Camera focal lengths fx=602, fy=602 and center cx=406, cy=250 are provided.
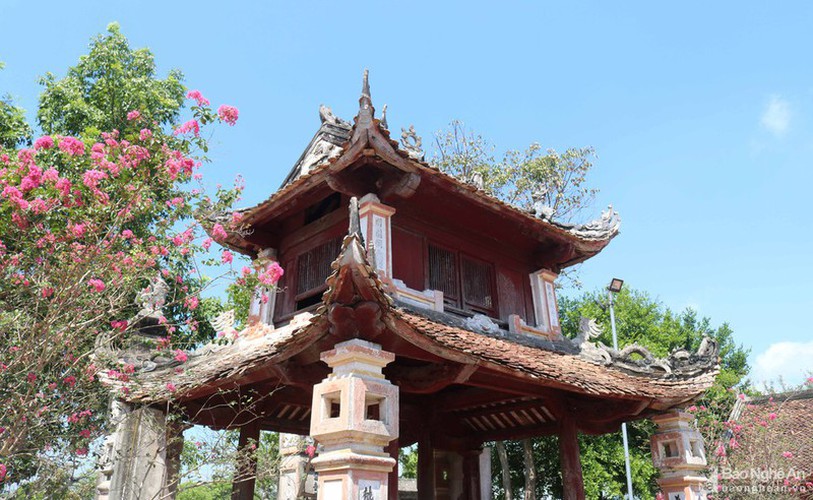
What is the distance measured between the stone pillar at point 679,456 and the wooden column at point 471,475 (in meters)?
3.06

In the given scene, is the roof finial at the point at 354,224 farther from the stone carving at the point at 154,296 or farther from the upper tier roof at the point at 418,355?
the stone carving at the point at 154,296

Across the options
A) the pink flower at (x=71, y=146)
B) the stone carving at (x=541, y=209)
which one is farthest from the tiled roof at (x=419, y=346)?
the pink flower at (x=71, y=146)

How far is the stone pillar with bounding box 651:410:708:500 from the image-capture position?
8.74 meters

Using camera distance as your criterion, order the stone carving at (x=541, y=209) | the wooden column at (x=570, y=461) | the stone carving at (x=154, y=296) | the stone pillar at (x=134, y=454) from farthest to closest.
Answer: the stone carving at (x=541, y=209), the wooden column at (x=570, y=461), the stone carving at (x=154, y=296), the stone pillar at (x=134, y=454)

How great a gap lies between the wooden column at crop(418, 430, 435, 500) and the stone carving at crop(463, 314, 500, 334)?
205 centimetres

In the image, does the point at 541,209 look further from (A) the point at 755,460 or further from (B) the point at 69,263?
(A) the point at 755,460

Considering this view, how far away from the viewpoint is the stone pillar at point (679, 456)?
8742 millimetres

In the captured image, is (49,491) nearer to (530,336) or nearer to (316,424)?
(316,424)

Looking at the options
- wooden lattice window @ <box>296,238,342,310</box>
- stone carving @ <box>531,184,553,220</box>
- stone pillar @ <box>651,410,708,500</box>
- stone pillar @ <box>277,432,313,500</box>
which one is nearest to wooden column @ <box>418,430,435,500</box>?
wooden lattice window @ <box>296,238,342,310</box>

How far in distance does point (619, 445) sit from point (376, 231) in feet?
51.0

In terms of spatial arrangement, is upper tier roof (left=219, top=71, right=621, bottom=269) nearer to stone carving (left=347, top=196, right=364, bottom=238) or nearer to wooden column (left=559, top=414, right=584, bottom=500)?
stone carving (left=347, top=196, right=364, bottom=238)

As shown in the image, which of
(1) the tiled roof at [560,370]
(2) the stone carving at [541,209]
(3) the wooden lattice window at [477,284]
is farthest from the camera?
(2) the stone carving at [541,209]

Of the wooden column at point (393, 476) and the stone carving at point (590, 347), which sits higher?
the stone carving at point (590, 347)

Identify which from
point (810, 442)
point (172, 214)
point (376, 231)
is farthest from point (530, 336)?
point (810, 442)
